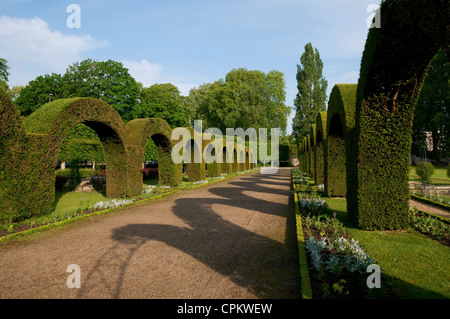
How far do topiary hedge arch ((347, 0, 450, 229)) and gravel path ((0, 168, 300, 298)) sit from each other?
2097 millimetres

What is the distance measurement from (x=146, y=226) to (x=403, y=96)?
23.8 feet

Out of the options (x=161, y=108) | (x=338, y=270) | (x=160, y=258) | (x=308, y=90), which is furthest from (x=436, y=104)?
(x=160, y=258)

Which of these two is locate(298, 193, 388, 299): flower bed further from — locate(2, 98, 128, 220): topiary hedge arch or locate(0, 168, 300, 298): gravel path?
locate(2, 98, 128, 220): topiary hedge arch

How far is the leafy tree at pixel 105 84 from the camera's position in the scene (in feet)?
92.9

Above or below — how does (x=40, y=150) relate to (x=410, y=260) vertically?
above

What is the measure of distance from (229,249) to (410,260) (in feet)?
10.7

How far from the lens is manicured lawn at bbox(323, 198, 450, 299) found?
356 centimetres

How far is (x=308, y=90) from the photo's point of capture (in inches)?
1791

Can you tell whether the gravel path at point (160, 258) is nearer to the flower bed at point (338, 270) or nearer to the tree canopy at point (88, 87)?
the flower bed at point (338, 270)

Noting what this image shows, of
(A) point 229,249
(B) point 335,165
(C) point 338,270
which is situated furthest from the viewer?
(B) point 335,165
